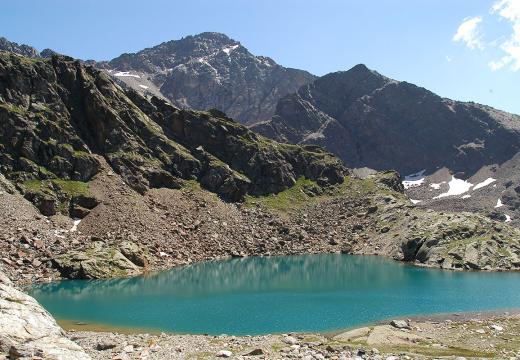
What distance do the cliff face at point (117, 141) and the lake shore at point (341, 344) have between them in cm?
8894

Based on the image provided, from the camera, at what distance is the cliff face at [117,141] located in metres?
127

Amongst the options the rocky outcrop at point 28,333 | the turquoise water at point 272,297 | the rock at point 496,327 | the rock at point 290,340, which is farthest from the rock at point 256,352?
the rock at point 496,327

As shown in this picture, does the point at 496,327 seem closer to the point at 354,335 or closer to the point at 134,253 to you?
the point at 354,335

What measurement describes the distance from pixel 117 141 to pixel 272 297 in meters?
93.0

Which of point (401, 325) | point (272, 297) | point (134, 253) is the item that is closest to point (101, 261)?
point (134, 253)

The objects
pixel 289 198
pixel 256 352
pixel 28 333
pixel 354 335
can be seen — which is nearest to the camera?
pixel 28 333

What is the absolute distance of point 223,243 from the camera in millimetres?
122250

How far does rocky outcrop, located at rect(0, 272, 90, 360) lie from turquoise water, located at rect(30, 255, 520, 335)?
30258 millimetres

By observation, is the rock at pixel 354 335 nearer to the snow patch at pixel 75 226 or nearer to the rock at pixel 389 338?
the rock at pixel 389 338

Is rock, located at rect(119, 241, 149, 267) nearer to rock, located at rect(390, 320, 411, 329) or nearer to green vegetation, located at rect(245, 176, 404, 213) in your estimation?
green vegetation, located at rect(245, 176, 404, 213)

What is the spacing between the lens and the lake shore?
31484 mm

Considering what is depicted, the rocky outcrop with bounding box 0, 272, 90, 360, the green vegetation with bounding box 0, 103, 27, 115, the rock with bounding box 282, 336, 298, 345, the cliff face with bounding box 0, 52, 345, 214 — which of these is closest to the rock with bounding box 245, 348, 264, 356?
the rock with bounding box 282, 336, 298, 345

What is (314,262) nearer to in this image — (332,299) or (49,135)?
(332,299)

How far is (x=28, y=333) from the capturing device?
16.3m
